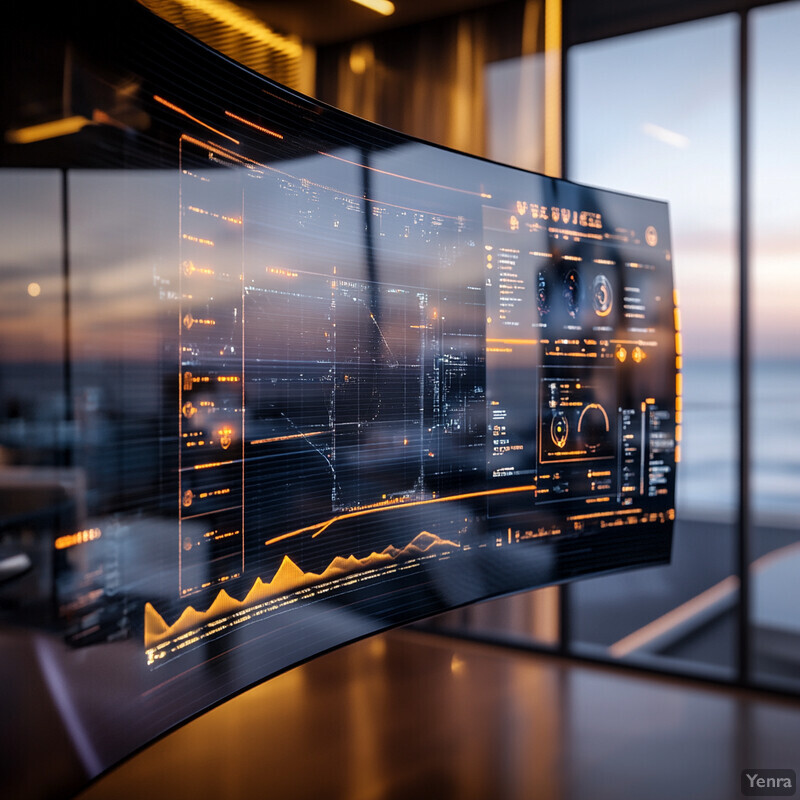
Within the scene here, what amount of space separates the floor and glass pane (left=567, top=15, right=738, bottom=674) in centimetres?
20

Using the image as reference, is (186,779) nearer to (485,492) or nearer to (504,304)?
(485,492)

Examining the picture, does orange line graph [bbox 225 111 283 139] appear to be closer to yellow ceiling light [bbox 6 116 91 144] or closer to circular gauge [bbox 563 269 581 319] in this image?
yellow ceiling light [bbox 6 116 91 144]

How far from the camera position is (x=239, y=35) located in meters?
2.19

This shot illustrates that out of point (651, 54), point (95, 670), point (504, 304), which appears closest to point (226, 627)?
point (95, 670)

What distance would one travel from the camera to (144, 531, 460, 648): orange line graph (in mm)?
928

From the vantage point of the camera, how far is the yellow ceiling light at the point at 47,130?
2.45 ft

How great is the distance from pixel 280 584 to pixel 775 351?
195 centimetres

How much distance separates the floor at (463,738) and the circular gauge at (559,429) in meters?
0.77

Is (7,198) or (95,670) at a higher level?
(7,198)

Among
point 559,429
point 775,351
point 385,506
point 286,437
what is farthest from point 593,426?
point 775,351

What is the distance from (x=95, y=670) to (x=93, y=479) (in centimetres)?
23

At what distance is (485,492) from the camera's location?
4.98ft

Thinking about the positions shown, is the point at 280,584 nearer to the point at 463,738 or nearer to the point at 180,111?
the point at 180,111

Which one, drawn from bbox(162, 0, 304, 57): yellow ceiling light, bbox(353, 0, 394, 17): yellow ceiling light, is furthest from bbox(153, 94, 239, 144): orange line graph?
bbox(353, 0, 394, 17): yellow ceiling light
